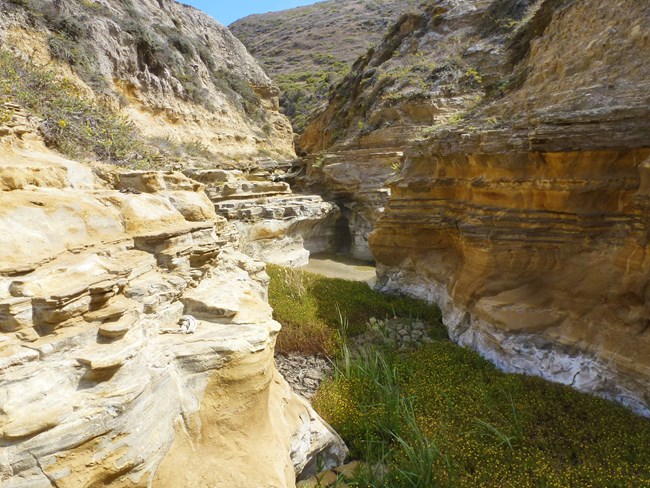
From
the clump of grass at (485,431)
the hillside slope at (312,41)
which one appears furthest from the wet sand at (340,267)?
the hillside slope at (312,41)

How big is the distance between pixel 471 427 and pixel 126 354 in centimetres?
436

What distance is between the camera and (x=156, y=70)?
21.1 metres

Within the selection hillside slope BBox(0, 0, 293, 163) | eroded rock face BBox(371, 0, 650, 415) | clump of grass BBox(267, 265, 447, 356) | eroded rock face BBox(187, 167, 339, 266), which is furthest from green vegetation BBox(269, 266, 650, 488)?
eroded rock face BBox(187, 167, 339, 266)

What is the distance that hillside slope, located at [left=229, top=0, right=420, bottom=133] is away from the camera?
40656mm

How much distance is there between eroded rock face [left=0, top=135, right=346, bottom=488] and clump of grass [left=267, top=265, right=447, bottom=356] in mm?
2377

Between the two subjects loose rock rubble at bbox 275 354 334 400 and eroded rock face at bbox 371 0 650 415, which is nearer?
eroded rock face at bbox 371 0 650 415

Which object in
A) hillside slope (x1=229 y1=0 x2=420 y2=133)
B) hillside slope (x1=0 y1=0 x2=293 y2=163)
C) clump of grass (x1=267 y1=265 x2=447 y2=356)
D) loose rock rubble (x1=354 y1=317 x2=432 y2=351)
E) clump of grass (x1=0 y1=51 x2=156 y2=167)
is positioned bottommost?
loose rock rubble (x1=354 y1=317 x2=432 y2=351)

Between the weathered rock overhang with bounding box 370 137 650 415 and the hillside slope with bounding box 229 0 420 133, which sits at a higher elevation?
the hillside slope with bounding box 229 0 420 133

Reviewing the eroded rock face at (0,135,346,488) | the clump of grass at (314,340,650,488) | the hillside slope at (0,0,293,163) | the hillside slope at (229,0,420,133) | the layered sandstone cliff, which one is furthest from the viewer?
the hillside slope at (229,0,420,133)

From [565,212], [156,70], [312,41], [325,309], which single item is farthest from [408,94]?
[312,41]

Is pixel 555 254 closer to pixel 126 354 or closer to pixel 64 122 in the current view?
pixel 126 354

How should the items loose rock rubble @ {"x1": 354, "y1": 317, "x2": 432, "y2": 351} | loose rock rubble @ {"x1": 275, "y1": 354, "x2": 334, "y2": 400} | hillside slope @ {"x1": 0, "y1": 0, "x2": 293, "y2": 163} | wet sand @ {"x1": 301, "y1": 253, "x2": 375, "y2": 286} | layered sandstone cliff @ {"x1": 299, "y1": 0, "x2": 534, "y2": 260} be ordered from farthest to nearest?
layered sandstone cliff @ {"x1": 299, "y1": 0, "x2": 534, "y2": 260}
hillside slope @ {"x1": 0, "y1": 0, "x2": 293, "y2": 163}
wet sand @ {"x1": 301, "y1": 253, "x2": 375, "y2": 286}
loose rock rubble @ {"x1": 354, "y1": 317, "x2": 432, "y2": 351}
loose rock rubble @ {"x1": 275, "y1": 354, "x2": 334, "y2": 400}

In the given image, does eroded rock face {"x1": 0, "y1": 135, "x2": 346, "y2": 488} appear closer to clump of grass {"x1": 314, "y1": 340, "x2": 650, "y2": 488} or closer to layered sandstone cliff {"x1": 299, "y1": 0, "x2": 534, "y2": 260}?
clump of grass {"x1": 314, "y1": 340, "x2": 650, "y2": 488}

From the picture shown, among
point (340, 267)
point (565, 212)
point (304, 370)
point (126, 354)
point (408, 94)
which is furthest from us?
point (408, 94)
